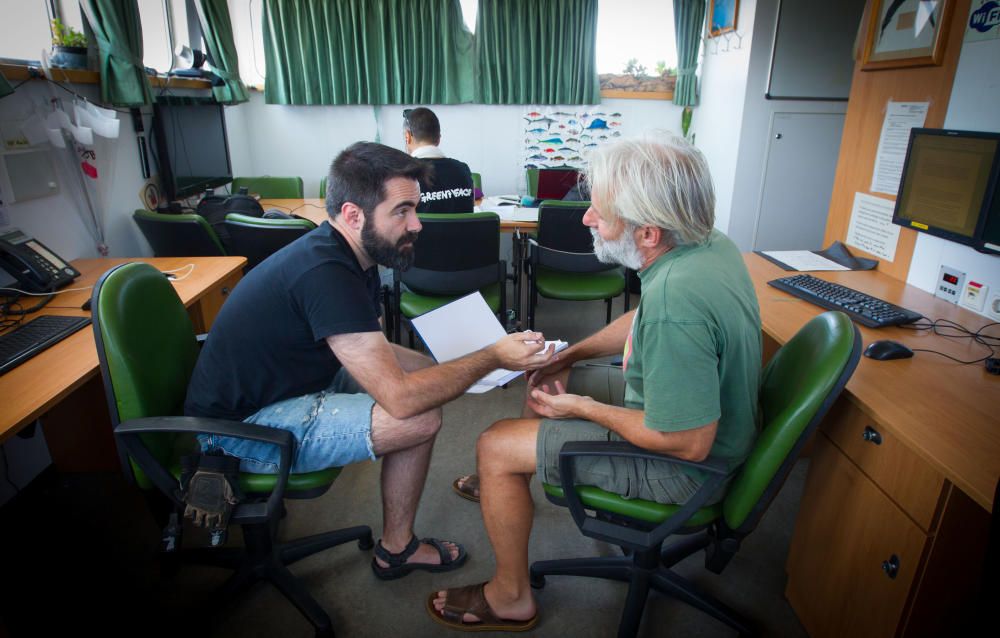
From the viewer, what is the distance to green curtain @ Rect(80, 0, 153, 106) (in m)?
2.51

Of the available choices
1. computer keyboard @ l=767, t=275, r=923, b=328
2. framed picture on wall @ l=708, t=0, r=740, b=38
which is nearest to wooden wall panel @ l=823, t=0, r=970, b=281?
computer keyboard @ l=767, t=275, r=923, b=328

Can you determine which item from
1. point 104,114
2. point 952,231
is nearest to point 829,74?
point 952,231

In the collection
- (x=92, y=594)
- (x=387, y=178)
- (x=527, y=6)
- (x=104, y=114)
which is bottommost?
(x=92, y=594)

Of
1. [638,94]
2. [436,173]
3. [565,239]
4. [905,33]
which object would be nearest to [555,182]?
[565,239]

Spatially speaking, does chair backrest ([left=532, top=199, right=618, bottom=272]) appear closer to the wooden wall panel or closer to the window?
the wooden wall panel

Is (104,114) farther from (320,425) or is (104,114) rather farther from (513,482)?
(513,482)

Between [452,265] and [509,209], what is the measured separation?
34.2 inches

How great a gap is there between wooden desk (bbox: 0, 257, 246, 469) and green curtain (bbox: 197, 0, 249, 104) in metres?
1.76

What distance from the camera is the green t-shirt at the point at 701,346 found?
3.64 feet

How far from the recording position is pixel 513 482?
1.43 m

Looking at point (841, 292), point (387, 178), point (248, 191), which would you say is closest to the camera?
point (387, 178)

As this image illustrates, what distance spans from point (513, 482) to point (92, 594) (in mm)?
1266

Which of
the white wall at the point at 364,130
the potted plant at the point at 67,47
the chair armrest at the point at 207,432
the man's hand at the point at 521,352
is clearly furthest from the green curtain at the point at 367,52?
the chair armrest at the point at 207,432

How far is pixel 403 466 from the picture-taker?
1662 millimetres
